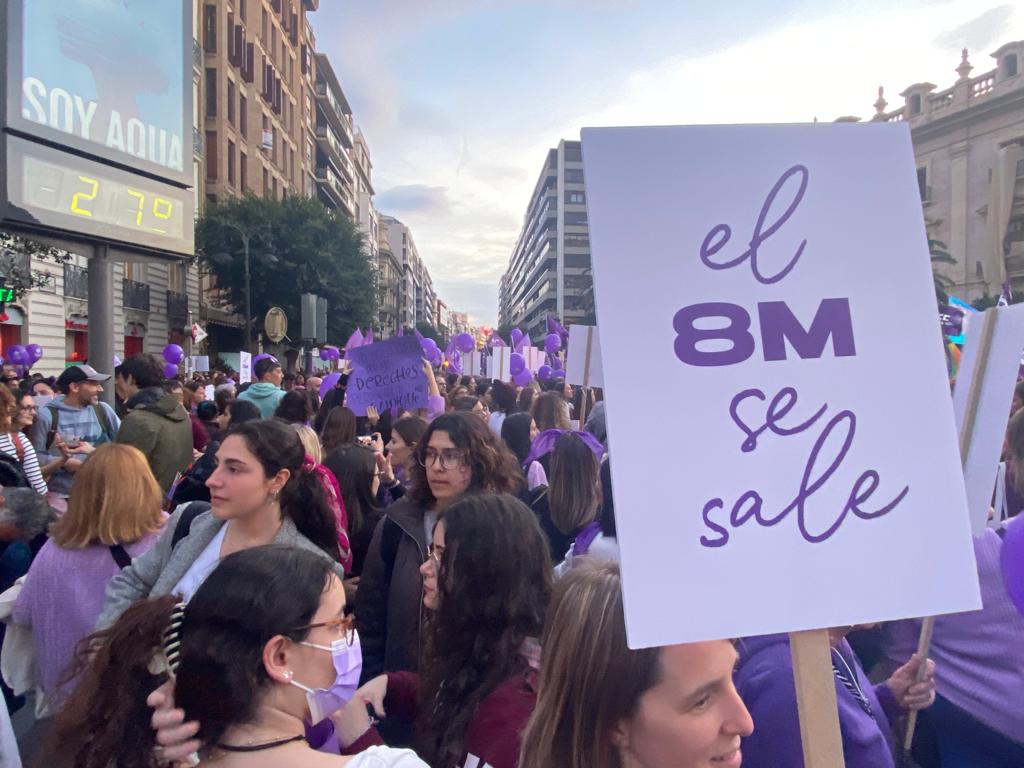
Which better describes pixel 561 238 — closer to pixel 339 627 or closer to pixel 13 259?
pixel 13 259

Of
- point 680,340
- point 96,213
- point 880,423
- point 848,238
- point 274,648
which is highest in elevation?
point 96,213

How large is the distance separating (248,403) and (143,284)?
86.1ft

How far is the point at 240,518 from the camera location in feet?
9.16

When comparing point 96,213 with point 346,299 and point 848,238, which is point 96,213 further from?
point 346,299

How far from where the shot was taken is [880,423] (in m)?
1.30

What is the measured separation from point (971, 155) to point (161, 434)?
46930 mm

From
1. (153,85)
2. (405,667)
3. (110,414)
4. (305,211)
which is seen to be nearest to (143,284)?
Result: (305,211)

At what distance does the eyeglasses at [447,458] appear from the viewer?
10.5ft

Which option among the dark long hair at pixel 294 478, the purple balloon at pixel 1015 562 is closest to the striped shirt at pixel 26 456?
the dark long hair at pixel 294 478

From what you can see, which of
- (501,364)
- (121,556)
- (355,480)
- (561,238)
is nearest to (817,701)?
(121,556)

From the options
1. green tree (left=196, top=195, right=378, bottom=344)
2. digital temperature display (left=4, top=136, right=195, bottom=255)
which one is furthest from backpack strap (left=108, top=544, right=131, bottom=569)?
green tree (left=196, top=195, right=378, bottom=344)

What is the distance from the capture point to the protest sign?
634 centimetres

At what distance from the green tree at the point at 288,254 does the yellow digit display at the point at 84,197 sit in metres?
24.9

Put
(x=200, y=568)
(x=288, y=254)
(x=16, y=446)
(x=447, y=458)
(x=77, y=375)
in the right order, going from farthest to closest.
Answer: (x=288, y=254) < (x=77, y=375) < (x=16, y=446) < (x=447, y=458) < (x=200, y=568)
